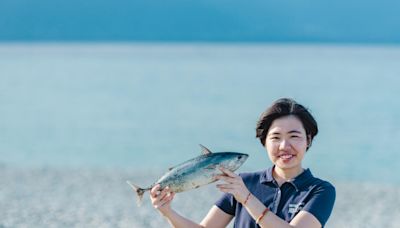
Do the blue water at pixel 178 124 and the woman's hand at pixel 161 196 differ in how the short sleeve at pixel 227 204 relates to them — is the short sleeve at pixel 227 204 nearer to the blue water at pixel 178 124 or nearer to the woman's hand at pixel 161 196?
the woman's hand at pixel 161 196

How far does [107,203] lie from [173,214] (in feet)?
18.5

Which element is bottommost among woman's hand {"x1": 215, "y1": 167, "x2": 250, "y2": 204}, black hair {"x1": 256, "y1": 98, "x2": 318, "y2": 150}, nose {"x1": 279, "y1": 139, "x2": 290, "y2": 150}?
woman's hand {"x1": 215, "y1": 167, "x2": 250, "y2": 204}

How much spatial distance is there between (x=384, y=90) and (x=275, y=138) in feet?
108


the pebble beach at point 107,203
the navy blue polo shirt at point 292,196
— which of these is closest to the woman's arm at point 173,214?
the navy blue polo shirt at point 292,196

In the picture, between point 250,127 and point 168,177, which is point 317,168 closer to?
point 250,127

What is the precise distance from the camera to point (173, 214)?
390 centimetres

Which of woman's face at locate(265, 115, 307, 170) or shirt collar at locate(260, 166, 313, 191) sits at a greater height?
woman's face at locate(265, 115, 307, 170)

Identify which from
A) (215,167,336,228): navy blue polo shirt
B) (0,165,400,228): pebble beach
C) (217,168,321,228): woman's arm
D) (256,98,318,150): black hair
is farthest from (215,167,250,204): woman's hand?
(0,165,400,228): pebble beach

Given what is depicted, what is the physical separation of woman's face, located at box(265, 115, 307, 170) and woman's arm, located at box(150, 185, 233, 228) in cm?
39

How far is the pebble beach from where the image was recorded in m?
8.27

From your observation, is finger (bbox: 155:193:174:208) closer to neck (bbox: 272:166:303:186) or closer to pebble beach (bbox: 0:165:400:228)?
neck (bbox: 272:166:303:186)

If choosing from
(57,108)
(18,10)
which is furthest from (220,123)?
(18,10)

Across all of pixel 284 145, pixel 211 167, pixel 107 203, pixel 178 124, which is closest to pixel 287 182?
pixel 284 145

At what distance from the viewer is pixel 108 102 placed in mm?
31172
